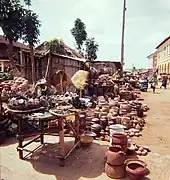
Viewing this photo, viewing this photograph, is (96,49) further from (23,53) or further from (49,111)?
(49,111)

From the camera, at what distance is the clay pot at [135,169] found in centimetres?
312

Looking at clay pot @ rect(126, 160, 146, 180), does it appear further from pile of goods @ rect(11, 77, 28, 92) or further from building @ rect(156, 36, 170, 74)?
building @ rect(156, 36, 170, 74)

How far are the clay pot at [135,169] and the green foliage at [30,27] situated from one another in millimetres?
9939

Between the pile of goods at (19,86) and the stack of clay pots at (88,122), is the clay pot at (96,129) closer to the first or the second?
the stack of clay pots at (88,122)

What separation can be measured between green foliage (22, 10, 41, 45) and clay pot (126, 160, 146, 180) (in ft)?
32.6

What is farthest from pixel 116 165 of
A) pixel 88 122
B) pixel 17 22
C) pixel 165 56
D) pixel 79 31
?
pixel 165 56

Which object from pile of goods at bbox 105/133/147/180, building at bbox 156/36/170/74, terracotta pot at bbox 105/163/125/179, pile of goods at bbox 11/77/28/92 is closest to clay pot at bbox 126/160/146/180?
pile of goods at bbox 105/133/147/180

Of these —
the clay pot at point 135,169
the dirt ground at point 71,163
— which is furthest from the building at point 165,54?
the clay pot at point 135,169

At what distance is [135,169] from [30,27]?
10.3 metres

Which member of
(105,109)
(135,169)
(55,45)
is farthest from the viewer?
(55,45)

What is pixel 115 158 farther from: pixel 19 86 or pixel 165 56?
pixel 165 56

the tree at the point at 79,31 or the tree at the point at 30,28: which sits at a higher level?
the tree at the point at 79,31

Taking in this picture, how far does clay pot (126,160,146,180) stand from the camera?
123 inches

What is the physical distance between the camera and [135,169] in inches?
128
